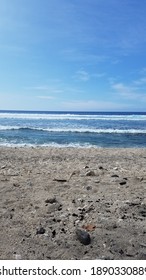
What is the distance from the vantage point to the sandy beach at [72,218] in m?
3.42

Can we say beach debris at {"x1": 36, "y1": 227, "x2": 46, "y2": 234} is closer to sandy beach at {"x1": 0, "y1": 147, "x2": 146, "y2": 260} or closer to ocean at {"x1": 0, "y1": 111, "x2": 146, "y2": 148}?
sandy beach at {"x1": 0, "y1": 147, "x2": 146, "y2": 260}

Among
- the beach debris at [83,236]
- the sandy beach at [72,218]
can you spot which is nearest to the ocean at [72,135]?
the sandy beach at [72,218]

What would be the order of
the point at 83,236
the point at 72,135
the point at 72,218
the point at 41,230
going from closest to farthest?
the point at 83,236
the point at 41,230
the point at 72,218
the point at 72,135

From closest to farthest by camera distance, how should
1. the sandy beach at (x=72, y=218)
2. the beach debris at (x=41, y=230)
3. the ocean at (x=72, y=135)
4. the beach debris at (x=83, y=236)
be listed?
the sandy beach at (x=72, y=218), the beach debris at (x=83, y=236), the beach debris at (x=41, y=230), the ocean at (x=72, y=135)

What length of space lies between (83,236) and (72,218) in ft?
1.97

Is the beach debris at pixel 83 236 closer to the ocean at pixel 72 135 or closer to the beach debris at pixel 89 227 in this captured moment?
the beach debris at pixel 89 227

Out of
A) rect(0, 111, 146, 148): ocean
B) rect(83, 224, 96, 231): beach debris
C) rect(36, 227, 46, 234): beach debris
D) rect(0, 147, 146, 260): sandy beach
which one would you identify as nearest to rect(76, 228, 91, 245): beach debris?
rect(0, 147, 146, 260): sandy beach

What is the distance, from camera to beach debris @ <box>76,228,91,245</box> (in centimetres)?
356

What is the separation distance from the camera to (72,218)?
419 centimetres

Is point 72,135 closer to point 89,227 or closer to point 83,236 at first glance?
point 89,227

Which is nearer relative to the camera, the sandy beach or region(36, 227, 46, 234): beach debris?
the sandy beach

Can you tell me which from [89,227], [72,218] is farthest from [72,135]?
[89,227]

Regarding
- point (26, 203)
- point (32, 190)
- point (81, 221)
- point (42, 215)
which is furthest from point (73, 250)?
point (32, 190)

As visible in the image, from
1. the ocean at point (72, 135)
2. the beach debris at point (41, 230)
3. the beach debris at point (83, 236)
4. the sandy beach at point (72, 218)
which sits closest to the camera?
the sandy beach at point (72, 218)
